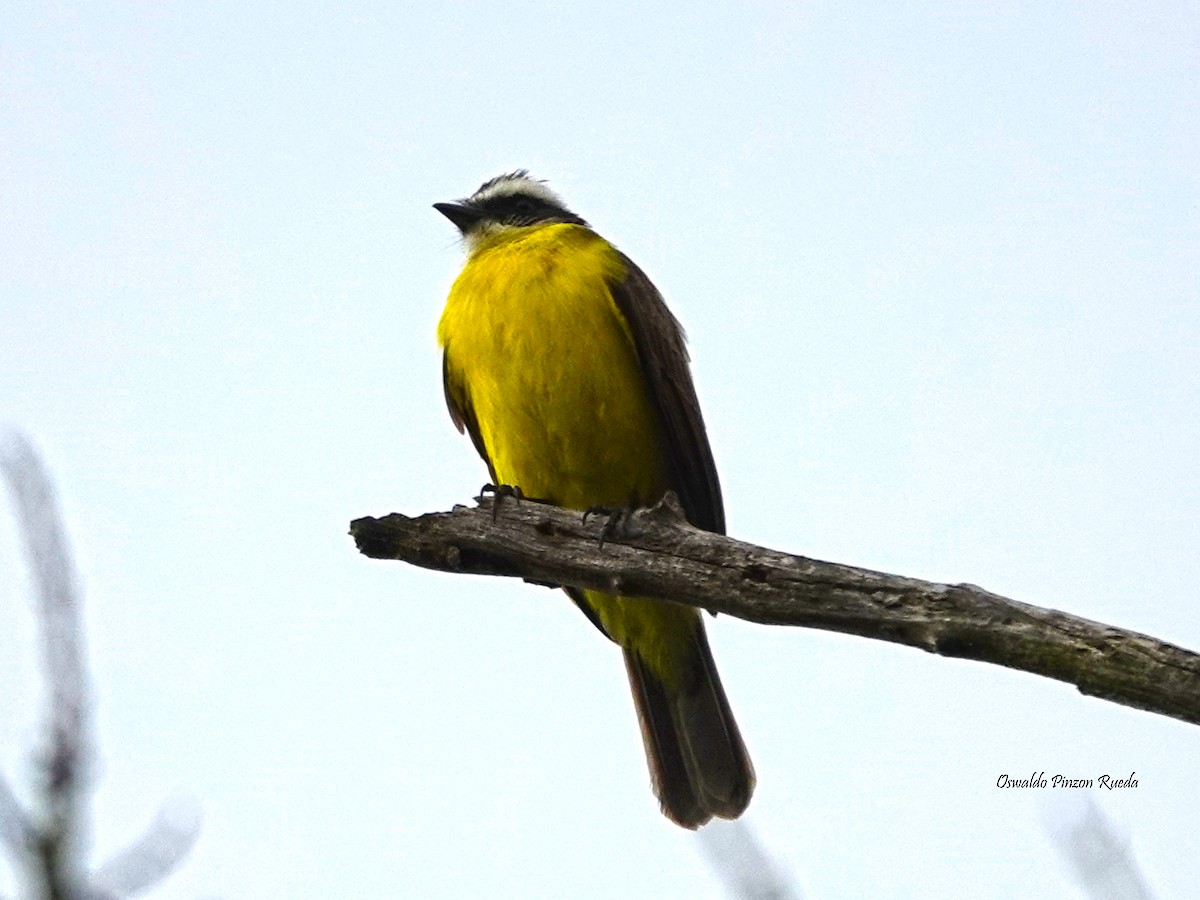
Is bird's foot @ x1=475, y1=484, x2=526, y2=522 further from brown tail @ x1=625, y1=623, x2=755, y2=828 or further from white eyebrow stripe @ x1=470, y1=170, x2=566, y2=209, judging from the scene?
white eyebrow stripe @ x1=470, y1=170, x2=566, y2=209

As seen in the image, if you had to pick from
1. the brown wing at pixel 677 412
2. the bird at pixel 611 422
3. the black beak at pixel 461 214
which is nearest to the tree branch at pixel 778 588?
the bird at pixel 611 422

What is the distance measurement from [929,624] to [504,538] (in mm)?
1836

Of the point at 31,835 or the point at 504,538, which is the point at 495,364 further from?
the point at 31,835

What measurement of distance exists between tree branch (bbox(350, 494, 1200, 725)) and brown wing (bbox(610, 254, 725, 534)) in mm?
1205

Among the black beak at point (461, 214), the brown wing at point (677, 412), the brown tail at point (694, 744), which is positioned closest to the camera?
the brown wing at point (677, 412)

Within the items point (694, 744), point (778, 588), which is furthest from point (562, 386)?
point (778, 588)

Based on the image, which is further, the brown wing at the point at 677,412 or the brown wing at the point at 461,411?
the brown wing at the point at 461,411

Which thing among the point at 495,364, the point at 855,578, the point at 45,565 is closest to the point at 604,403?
the point at 495,364

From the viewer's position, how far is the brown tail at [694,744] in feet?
23.5

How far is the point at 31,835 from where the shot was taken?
6.39 ft

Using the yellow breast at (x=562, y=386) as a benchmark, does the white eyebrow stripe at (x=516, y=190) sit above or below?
above

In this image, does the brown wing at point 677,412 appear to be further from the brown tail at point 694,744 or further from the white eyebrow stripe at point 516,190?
the white eyebrow stripe at point 516,190

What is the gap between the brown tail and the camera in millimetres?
7160

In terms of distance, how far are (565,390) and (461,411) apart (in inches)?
38.9
